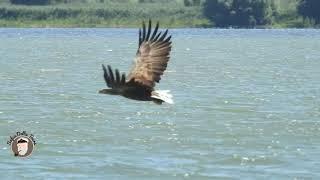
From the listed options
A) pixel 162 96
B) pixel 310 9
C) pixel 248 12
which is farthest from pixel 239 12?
pixel 162 96

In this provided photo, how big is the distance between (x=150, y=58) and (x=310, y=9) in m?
176

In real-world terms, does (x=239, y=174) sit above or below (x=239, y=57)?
above

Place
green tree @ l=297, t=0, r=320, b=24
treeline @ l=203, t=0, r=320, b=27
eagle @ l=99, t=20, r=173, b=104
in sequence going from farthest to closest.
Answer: green tree @ l=297, t=0, r=320, b=24, treeline @ l=203, t=0, r=320, b=27, eagle @ l=99, t=20, r=173, b=104

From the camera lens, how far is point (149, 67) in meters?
18.5

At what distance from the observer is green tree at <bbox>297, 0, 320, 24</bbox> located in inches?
7487

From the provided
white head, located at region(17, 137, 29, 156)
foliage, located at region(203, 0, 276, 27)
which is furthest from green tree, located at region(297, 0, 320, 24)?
white head, located at region(17, 137, 29, 156)

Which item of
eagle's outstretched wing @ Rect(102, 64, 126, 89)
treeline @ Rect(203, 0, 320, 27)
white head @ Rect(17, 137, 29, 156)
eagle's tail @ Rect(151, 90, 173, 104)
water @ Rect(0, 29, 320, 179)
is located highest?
eagle's outstretched wing @ Rect(102, 64, 126, 89)

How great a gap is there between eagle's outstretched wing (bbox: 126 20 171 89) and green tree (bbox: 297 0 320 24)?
567 feet

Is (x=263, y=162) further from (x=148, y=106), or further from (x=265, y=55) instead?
(x=265, y=55)

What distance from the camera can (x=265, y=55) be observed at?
90.2 meters

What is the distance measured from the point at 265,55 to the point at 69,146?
199 ft

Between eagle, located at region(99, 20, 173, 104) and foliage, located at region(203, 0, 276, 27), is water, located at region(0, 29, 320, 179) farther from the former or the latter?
foliage, located at region(203, 0, 276, 27)

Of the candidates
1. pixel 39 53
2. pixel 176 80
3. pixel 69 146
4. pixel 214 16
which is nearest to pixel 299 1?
pixel 214 16

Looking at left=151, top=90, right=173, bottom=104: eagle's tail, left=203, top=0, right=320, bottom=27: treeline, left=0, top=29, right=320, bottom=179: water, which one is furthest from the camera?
left=203, top=0, right=320, bottom=27: treeline
